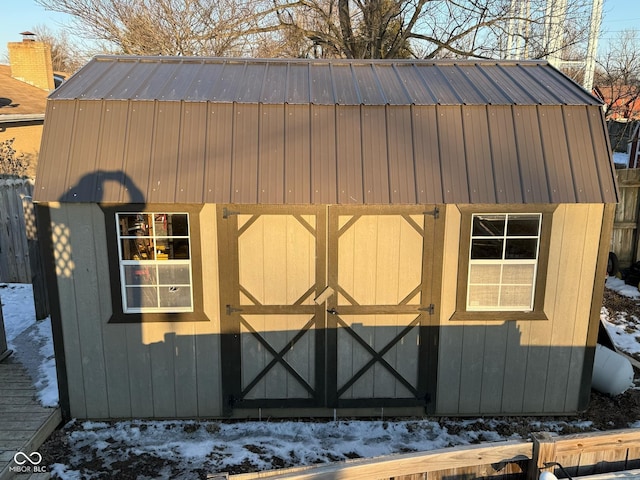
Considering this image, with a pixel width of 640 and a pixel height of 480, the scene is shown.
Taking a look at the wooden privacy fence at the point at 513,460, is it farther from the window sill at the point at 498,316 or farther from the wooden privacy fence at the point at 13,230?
the wooden privacy fence at the point at 13,230

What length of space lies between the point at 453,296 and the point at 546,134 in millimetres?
1909

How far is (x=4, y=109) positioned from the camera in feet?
40.0

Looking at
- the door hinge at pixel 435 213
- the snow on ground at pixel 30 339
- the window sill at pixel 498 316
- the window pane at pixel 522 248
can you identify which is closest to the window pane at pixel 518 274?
the window pane at pixel 522 248

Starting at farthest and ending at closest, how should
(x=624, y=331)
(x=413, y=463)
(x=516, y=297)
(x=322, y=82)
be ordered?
1. (x=624, y=331)
2. (x=322, y=82)
3. (x=516, y=297)
4. (x=413, y=463)

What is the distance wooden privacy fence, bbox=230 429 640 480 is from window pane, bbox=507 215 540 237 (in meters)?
2.43

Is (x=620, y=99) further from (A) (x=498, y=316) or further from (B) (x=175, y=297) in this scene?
(B) (x=175, y=297)

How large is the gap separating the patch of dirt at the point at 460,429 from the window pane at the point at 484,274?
1519 millimetres

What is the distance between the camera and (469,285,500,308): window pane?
502 centimetres

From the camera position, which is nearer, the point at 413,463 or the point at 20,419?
the point at 413,463

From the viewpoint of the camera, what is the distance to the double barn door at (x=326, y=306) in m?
4.84

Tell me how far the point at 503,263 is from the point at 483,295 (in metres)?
0.40

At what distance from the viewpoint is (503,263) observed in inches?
195

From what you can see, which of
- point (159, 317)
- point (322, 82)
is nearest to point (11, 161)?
point (159, 317)
